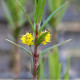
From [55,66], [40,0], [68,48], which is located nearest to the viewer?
[40,0]

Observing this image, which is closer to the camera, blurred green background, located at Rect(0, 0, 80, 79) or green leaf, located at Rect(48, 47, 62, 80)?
green leaf, located at Rect(48, 47, 62, 80)

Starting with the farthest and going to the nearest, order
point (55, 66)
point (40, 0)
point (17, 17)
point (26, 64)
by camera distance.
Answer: point (26, 64) < point (17, 17) < point (55, 66) < point (40, 0)

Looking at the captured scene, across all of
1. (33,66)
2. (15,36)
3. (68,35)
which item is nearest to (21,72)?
(15,36)

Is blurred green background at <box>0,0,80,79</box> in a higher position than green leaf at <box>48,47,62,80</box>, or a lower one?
higher

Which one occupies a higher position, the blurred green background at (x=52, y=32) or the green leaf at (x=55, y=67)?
the blurred green background at (x=52, y=32)

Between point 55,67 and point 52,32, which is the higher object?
point 52,32

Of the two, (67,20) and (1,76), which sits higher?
(67,20)

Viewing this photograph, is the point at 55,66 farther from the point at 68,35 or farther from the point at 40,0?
the point at 68,35

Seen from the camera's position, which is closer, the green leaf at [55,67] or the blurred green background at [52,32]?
the green leaf at [55,67]

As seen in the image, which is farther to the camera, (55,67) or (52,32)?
(52,32)

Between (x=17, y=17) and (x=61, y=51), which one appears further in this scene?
(x=61, y=51)

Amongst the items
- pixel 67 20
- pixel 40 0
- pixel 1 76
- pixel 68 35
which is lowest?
pixel 1 76
